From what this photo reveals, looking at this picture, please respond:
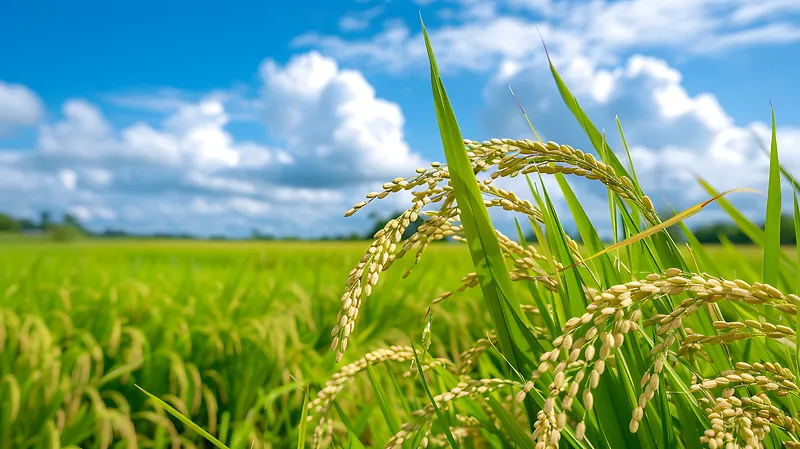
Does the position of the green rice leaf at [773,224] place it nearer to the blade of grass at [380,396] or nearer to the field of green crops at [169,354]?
the blade of grass at [380,396]

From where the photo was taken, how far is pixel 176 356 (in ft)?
11.4

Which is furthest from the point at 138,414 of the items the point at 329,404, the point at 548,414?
the point at 548,414

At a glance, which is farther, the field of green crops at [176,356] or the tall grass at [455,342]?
the field of green crops at [176,356]

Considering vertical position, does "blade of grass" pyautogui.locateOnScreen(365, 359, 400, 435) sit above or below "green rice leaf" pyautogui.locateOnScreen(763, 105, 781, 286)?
below

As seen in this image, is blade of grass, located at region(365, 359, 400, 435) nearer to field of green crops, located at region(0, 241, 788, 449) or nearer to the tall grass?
the tall grass

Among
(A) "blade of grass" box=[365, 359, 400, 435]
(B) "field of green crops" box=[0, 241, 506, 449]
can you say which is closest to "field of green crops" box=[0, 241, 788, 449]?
(B) "field of green crops" box=[0, 241, 506, 449]

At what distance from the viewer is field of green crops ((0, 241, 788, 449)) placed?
327 cm

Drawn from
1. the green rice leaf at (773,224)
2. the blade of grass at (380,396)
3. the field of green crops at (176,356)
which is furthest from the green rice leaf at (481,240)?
the field of green crops at (176,356)

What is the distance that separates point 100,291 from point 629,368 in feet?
14.1

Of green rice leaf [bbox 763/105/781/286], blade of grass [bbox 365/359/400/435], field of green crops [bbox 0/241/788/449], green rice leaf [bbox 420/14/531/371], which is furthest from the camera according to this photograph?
field of green crops [bbox 0/241/788/449]

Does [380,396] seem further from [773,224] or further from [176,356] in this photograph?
[176,356]

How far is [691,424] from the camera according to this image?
1274mm

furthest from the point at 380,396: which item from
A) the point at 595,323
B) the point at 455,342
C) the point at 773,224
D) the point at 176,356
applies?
the point at 455,342

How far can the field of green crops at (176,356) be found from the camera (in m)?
3.27
